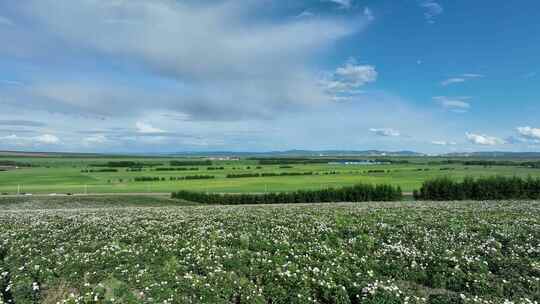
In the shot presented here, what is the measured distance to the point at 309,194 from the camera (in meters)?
61.5

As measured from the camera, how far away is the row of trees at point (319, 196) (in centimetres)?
6019

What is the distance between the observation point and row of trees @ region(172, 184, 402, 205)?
60188 mm

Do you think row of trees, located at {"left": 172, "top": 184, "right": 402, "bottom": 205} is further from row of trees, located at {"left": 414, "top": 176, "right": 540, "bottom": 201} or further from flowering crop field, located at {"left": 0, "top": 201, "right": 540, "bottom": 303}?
flowering crop field, located at {"left": 0, "top": 201, "right": 540, "bottom": 303}

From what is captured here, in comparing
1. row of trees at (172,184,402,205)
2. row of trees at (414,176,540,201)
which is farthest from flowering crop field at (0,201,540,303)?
row of trees at (414,176,540,201)

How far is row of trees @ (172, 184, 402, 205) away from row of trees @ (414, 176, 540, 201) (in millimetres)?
6182

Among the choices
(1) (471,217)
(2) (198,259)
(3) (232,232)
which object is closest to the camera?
(2) (198,259)

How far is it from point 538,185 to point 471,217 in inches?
1916

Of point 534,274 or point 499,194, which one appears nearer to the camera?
point 534,274

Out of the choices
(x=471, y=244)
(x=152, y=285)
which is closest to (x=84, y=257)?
(x=152, y=285)

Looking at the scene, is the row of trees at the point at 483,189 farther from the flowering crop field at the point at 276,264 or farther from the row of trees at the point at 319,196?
the flowering crop field at the point at 276,264

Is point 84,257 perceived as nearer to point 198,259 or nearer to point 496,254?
point 198,259

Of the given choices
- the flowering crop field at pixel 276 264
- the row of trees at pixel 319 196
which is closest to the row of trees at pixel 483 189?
the row of trees at pixel 319 196

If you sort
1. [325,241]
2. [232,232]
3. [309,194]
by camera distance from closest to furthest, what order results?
1. [325,241]
2. [232,232]
3. [309,194]

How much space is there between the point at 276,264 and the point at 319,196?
50422mm
